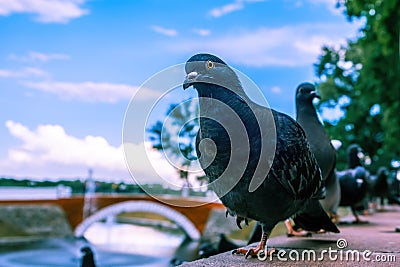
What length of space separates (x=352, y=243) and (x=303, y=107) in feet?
2.88

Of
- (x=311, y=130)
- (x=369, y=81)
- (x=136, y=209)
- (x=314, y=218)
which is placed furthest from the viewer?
(x=136, y=209)

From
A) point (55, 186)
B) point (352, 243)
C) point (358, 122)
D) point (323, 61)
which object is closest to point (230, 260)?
point (352, 243)

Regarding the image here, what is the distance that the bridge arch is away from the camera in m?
18.1

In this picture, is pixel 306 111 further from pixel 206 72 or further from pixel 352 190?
pixel 352 190

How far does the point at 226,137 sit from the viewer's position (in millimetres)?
1714

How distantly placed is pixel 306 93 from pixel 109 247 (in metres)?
13.1

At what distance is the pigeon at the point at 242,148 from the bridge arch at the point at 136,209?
16450mm

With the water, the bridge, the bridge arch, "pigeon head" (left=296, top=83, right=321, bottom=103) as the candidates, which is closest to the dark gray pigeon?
"pigeon head" (left=296, top=83, right=321, bottom=103)

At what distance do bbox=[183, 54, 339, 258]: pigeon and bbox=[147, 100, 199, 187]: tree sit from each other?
127 millimetres

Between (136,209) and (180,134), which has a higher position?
(180,134)

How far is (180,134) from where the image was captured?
6.37 feet

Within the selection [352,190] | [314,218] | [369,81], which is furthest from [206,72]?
[369,81]

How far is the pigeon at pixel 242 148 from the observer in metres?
1.72

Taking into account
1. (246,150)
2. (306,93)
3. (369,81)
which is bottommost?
(246,150)
